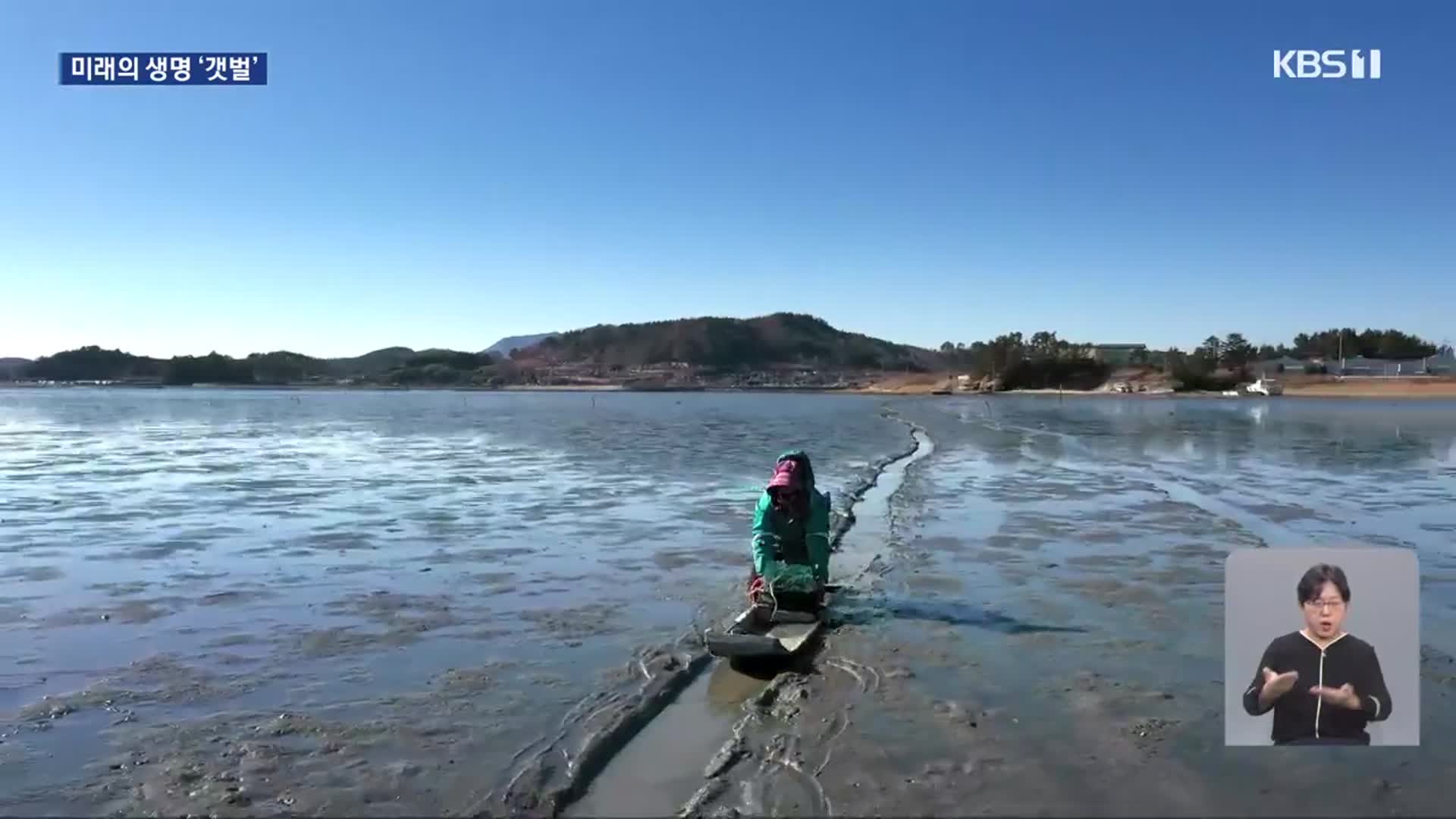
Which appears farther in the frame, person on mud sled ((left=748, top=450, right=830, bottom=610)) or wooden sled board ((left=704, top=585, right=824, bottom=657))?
person on mud sled ((left=748, top=450, right=830, bottom=610))

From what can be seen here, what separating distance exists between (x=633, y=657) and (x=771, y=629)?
1.51 metres

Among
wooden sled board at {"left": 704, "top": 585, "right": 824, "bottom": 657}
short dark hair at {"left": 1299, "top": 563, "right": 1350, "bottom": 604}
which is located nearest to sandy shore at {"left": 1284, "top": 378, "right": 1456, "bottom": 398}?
wooden sled board at {"left": 704, "top": 585, "right": 824, "bottom": 657}

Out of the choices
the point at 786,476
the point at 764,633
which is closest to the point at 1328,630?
the point at 764,633

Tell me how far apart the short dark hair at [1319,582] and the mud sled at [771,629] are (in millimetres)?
5929

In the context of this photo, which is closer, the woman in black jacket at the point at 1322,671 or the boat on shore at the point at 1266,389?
the woman in black jacket at the point at 1322,671

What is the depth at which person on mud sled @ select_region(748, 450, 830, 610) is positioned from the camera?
1169cm

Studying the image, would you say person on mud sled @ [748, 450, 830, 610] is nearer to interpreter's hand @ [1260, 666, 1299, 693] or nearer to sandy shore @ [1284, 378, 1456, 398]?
interpreter's hand @ [1260, 666, 1299, 693]

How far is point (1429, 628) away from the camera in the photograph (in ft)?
37.3

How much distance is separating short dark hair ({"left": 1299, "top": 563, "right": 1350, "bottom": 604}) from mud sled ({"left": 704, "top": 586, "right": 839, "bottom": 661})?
5.93 metres

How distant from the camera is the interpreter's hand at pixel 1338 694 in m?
4.88

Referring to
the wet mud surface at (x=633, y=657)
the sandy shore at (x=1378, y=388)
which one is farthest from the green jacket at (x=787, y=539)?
the sandy shore at (x=1378, y=388)

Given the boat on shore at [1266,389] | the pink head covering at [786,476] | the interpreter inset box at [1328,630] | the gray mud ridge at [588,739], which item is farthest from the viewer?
the boat on shore at [1266,389]

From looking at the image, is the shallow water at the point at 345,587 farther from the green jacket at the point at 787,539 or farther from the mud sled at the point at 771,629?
the green jacket at the point at 787,539

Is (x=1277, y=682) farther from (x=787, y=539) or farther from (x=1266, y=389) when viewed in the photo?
(x=1266, y=389)
